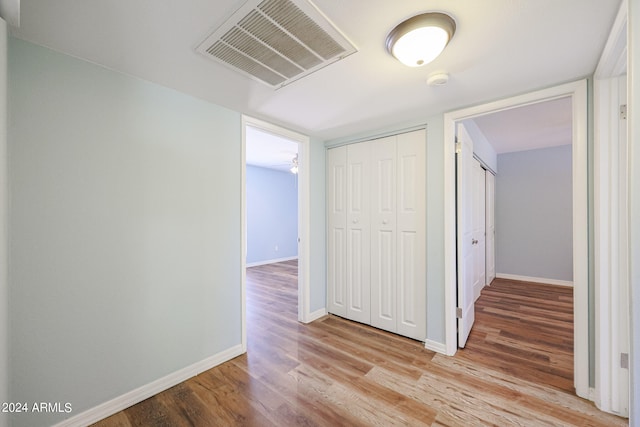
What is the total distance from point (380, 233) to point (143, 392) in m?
2.33

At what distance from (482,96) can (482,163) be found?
2204mm

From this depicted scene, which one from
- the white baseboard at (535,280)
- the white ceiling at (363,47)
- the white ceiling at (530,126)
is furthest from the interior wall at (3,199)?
the white baseboard at (535,280)

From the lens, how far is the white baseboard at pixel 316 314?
289 cm

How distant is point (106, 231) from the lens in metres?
1.54

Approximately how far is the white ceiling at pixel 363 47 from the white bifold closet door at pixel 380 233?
62 centimetres

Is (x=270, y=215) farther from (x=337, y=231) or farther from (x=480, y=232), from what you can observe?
(x=480, y=232)

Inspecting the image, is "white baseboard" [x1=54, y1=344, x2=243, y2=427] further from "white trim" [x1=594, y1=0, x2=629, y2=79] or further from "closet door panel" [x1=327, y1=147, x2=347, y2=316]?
"white trim" [x1=594, y1=0, x2=629, y2=79]

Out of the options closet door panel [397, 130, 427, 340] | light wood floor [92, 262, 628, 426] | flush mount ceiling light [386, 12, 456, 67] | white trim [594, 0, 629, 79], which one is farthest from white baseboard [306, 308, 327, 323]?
white trim [594, 0, 629, 79]

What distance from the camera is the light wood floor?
59.2 inches

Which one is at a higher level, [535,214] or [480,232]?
[535,214]

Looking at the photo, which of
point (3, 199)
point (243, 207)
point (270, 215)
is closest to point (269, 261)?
point (270, 215)

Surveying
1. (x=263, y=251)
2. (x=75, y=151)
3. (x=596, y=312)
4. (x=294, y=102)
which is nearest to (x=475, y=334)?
(x=596, y=312)

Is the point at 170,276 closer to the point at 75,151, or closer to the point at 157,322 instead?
the point at 157,322

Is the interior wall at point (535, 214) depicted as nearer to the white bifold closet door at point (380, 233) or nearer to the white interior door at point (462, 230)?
the white interior door at point (462, 230)
